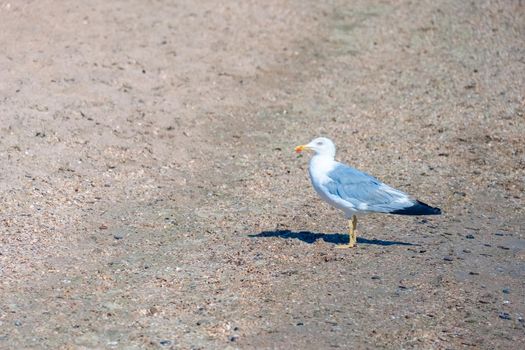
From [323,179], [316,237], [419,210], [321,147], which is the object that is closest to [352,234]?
[316,237]

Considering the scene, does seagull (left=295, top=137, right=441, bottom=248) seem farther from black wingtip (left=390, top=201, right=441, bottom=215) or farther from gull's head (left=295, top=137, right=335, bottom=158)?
gull's head (left=295, top=137, right=335, bottom=158)

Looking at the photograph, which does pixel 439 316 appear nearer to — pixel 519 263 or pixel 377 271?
pixel 377 271

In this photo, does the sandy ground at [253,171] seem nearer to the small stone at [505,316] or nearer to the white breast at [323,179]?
the small stone at [505,316]

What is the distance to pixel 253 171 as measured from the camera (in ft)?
32.0

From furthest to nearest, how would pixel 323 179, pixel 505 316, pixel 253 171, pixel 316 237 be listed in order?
pixel 253 171
pixel 316 237
pixel 323 179
pixel 505 316

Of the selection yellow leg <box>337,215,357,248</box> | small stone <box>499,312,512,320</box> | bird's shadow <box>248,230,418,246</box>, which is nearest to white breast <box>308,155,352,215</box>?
yellow leg <box>337,215,357,248</box>

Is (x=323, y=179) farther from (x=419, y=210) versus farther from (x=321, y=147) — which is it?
(x=419, y=210)

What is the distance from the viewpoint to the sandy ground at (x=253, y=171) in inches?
262

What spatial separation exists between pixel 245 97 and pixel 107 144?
233 centimetres

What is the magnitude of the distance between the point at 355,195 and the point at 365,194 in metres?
0.08

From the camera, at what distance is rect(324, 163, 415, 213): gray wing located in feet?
25.1

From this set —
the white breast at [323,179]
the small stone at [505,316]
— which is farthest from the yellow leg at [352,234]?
the small stone at [505,316]

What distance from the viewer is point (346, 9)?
14.8 meters

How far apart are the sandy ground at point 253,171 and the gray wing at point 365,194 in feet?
1.35
